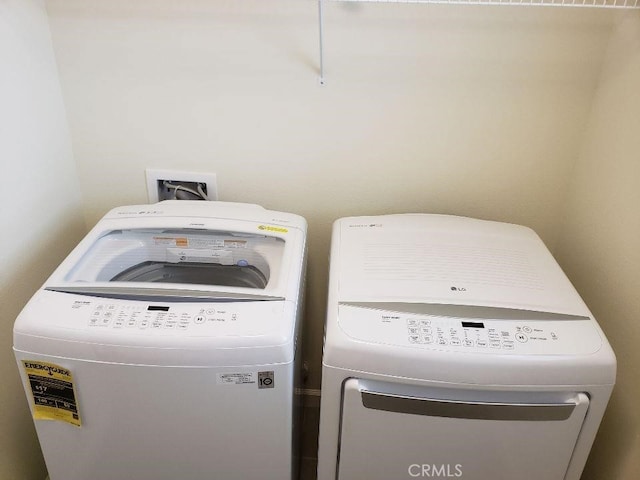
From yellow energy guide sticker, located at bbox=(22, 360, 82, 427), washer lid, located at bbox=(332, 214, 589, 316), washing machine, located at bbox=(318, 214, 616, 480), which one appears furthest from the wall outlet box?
yellow energy guide sticker, located at bbox=(22, 360, 82, 427)

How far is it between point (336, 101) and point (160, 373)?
2.68ft

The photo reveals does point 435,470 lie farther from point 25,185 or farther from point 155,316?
point 25,185

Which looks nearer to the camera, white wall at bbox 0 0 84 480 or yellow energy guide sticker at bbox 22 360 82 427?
yellow energy guide sticker at bbox 22 360 82 427

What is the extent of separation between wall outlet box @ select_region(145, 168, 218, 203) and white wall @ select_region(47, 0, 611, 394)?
2 centimetres

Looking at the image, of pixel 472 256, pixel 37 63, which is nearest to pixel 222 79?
pixel 37 63

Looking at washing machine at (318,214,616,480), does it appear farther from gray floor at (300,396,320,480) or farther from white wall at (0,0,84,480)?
white wall at (0,0,84,480)

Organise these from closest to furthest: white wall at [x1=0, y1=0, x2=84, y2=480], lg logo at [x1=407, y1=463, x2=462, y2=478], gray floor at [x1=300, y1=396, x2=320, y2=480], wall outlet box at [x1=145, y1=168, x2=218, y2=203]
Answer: lg logo at [x1=407, y1=463, x2=462, y2=478] → white wall at [x1=0, y1=0, x2=84, y2=480] → wall outlet box at [x1=145, y1=168, x2=218, y2=203] → gray floor at [x1=300, y1=396, x2=320, y2=480]

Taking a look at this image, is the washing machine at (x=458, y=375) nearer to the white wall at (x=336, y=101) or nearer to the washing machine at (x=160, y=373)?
the washing machine at (x=160, y=373)

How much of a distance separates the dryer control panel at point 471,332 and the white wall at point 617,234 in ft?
0.76

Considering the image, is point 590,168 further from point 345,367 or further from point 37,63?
point 37,63

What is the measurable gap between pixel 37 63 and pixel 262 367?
98cm

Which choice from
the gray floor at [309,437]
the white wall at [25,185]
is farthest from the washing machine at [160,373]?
the gray floor at [309,437]

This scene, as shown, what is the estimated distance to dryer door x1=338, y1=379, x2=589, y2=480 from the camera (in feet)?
3.29

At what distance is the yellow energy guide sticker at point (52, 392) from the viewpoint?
1018 mm
